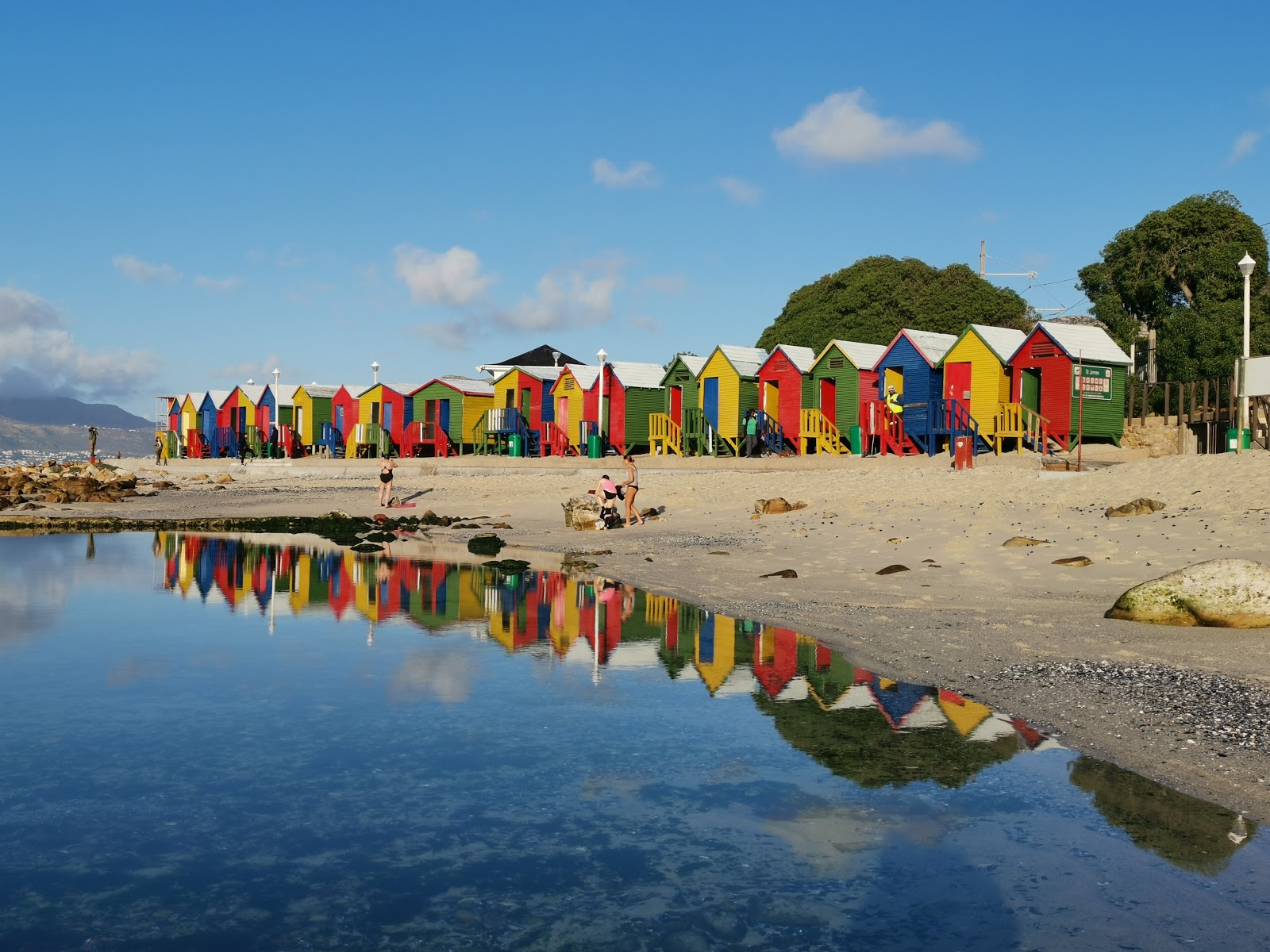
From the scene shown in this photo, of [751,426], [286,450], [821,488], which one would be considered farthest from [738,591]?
[286,450]

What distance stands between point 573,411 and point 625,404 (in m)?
3.11

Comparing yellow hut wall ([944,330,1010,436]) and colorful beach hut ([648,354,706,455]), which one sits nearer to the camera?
yellow hut wall ([944,330,1010,436])

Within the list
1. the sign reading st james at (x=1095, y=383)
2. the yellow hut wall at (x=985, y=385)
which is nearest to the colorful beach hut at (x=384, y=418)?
the yellow hut wall at (x=985, y=385)

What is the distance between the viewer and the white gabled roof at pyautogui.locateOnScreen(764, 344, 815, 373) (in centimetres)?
3991

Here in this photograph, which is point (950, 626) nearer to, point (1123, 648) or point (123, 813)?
point (1123, 648)

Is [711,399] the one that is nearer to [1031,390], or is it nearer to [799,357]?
[799,357]

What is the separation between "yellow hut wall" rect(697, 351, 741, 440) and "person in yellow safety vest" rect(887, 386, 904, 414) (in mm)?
6109

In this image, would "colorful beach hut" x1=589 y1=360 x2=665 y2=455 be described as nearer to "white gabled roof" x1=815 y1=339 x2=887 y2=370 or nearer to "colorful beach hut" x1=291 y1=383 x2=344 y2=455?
"white gabled roof" x1=815 y1=339 x2=887 y2=370

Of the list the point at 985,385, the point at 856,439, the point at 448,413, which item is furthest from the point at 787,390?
the point at 448,413

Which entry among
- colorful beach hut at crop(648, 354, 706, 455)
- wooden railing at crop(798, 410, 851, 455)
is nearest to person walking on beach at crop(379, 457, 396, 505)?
colorful beach hut at crop(648, 354, 706, 455)

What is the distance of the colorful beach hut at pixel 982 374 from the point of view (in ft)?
115

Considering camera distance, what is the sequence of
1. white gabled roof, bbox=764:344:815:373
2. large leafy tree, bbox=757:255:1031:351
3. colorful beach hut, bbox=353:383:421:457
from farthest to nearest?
large leafy tree, bbox=757:255:1031:351 < colorful beach hut, bbox=353:383:421:457 < white gabled roof, bbox=764:344:815:373

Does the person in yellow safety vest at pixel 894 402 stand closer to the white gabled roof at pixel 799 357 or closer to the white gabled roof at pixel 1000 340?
the white gabled roof at pixel 1000 340

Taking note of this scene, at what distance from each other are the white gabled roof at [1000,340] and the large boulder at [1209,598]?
25.1 metres
